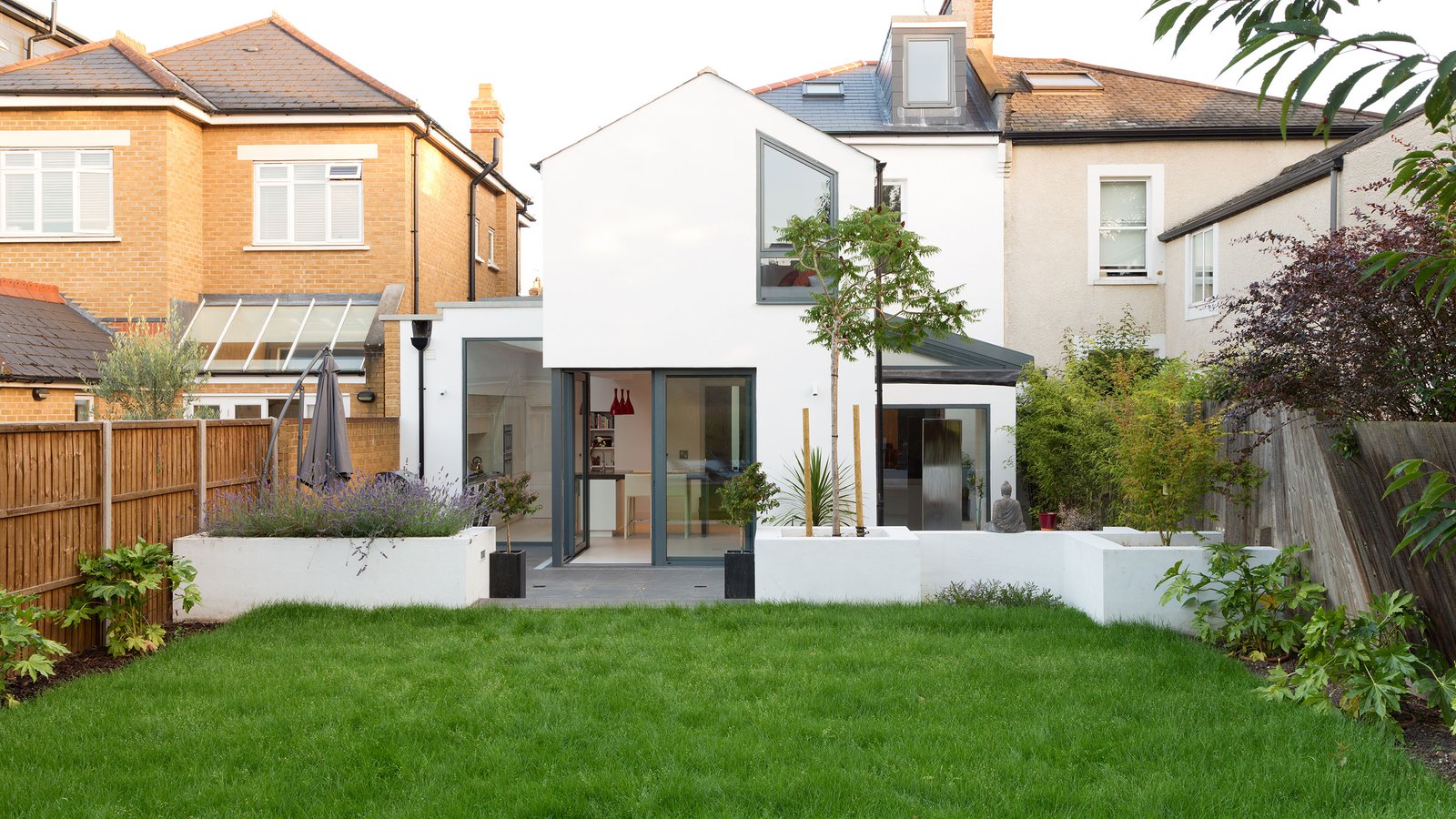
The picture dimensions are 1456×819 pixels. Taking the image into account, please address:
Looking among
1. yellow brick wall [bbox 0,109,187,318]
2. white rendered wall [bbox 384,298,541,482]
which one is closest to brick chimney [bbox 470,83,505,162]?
yellow brick wall [bbox 0,109,187,318]

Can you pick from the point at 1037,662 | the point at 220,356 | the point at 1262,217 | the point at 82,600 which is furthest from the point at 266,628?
the point at 1262,217

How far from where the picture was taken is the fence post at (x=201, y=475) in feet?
30.6

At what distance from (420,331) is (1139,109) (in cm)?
1295

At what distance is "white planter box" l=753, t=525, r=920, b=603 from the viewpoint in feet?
A: 30.0

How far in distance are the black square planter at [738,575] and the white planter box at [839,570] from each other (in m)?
0.39

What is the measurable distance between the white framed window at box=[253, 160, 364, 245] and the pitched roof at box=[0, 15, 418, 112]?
100cm

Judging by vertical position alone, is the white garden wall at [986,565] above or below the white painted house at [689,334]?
below

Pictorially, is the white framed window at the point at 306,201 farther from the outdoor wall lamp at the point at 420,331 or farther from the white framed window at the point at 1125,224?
the white framed window at the point at 1125,224

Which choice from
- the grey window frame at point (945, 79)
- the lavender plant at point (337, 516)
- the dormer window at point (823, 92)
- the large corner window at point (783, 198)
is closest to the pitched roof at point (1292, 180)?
the grey window frame at point (945, 79)

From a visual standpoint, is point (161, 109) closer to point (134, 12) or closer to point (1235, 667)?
point (134, 12)

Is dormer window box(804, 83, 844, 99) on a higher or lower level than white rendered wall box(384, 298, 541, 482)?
higher

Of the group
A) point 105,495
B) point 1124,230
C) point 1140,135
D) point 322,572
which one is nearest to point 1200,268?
point 1124,230

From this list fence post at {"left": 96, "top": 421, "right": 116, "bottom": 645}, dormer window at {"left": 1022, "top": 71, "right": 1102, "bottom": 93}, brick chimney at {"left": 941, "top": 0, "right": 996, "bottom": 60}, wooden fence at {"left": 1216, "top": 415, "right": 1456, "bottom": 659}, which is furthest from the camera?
brick chimney at {"left": 941, "top": 0, "right": 996, "bottom": 60}

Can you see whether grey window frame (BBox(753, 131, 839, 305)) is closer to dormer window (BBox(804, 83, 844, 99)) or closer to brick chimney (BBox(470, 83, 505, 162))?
dormer window (BBox(804, 83, 844, 99))
